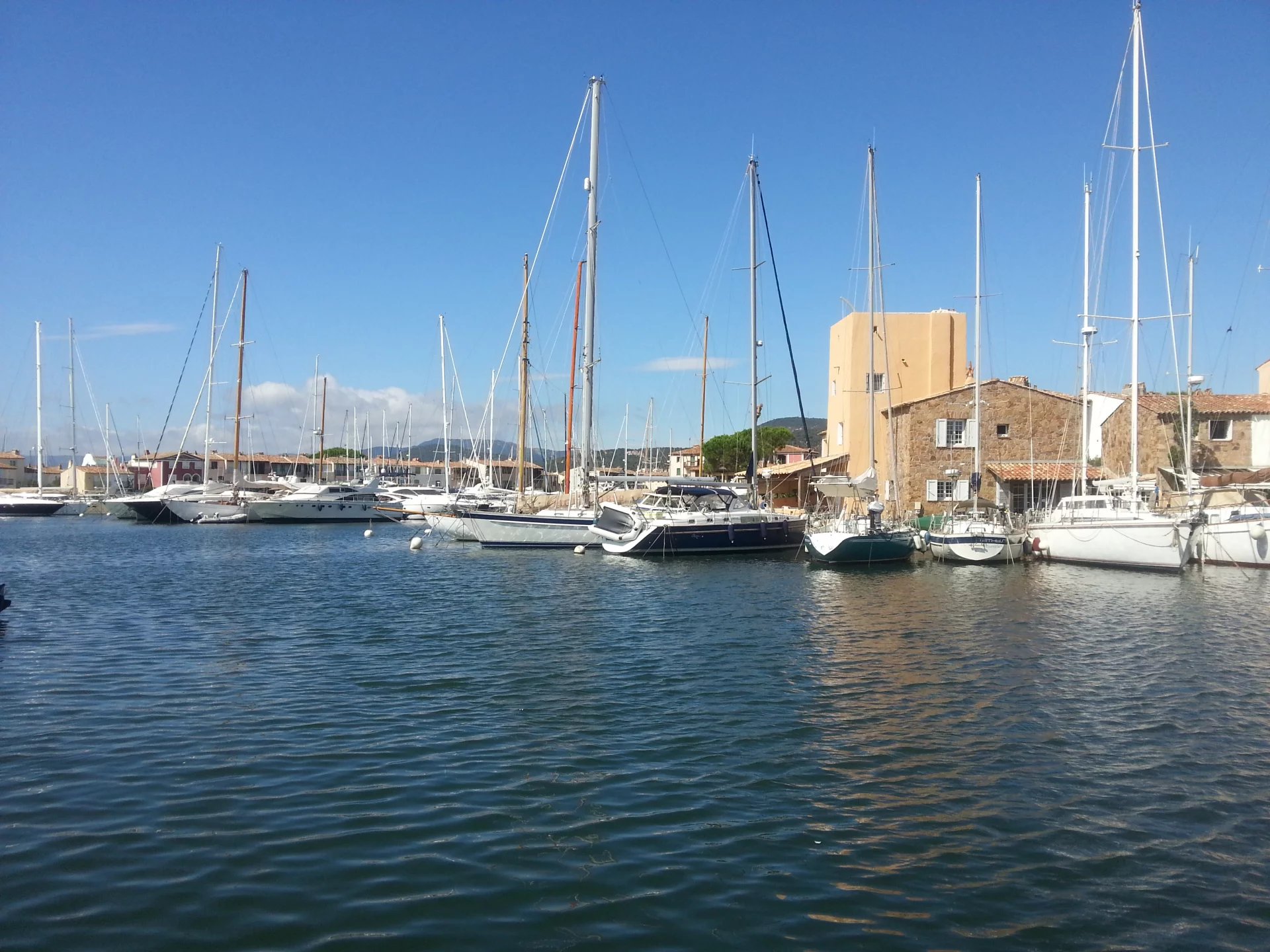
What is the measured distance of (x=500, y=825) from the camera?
26.7 ft

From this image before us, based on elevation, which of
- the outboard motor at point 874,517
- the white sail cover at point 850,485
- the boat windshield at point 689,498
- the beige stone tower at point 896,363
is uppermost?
the beige stone tower at point 896,363

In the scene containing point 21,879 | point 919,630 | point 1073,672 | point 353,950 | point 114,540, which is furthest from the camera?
point 114,540

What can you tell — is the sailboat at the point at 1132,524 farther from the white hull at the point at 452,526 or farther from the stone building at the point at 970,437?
the white hull at the point at 452,526

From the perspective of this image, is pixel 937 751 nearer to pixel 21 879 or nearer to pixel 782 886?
pixel 782 886

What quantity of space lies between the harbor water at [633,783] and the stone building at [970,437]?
22.4m

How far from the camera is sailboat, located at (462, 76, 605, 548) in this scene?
36.3 m

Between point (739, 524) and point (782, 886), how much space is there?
91.1 ft

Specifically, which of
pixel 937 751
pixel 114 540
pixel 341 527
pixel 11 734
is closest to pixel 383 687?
pixel 11 734

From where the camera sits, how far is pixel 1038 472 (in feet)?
135

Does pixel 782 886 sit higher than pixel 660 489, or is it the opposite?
pixel 660 489

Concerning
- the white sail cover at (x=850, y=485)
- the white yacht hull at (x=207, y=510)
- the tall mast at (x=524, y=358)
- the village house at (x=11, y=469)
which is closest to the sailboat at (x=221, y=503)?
the white yacht hull at (x=207, y=510)

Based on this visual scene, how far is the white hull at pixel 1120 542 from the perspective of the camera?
28594 millimetres

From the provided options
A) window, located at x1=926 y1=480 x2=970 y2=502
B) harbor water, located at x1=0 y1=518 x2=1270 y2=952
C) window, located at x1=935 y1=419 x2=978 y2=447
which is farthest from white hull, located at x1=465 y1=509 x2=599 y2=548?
harbor water, located at x1=0 y1=518 x2=1270 y2=952

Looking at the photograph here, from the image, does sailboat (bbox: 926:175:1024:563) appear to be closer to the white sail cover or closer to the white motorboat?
the white sail cover
